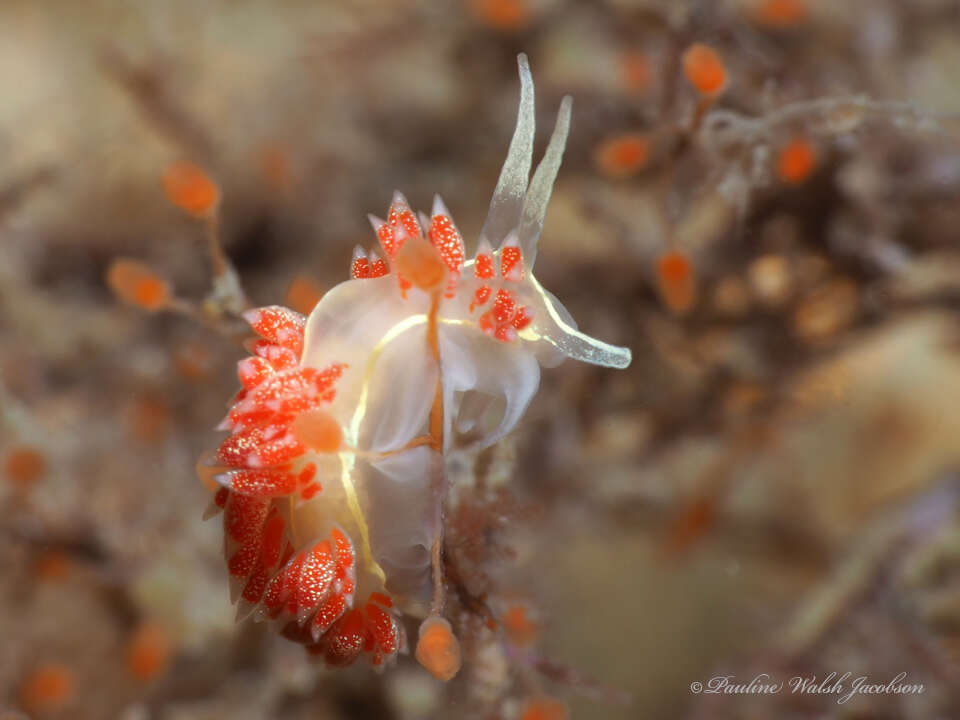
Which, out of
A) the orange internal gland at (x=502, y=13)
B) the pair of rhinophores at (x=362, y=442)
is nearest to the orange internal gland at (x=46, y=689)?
the pair of rhinophores at (x=362, y=442)

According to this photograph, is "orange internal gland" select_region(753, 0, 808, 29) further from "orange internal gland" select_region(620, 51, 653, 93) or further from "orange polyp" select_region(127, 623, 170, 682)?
"orange polyp" select_region(127, 623, 170, 682)

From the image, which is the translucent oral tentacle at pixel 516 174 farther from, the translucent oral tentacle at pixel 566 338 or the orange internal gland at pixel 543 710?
the orange internal gland at pixel 543 710

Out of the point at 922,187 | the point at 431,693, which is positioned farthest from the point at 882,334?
the point at 431,693

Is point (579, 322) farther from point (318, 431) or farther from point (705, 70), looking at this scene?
point (318, 431)

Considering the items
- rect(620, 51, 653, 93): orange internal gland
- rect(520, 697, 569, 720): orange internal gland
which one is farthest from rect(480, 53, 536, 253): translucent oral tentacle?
rect(620, 51, 653, 93): orange internal gland

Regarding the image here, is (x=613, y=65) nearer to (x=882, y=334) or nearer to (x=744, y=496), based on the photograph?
(x=882, y=334)

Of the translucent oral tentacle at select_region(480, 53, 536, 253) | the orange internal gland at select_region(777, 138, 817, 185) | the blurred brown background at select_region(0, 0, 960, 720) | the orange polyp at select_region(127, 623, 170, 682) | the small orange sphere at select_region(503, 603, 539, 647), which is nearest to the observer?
the translucent oral tentacle at select_region(480, 53, 536, 253)
